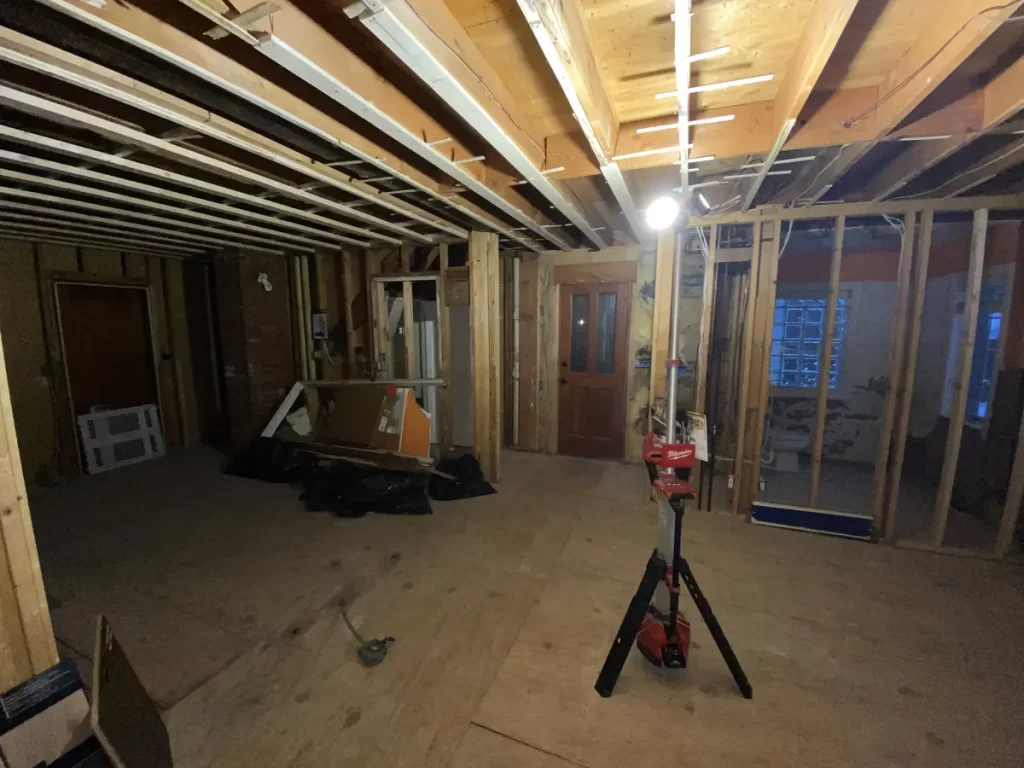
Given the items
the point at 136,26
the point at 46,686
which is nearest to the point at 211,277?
the point at 136,26

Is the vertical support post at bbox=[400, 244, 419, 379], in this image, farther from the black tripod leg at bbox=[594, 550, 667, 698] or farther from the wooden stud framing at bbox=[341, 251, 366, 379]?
the black tripod leg at bbox=[594, 550, 667, 698]

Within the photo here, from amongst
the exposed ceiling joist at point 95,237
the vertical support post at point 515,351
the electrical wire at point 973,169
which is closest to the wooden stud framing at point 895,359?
the electrical wire at point 973,169

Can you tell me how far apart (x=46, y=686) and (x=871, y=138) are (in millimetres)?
3589

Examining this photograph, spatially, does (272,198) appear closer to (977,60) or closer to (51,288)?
(51,288)

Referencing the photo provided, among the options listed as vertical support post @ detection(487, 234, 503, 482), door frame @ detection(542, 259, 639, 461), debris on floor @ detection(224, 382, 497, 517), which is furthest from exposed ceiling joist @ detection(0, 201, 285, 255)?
door frame @ detection(542, 259, 639, 461)

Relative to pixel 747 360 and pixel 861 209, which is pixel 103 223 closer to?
pixel 747 360

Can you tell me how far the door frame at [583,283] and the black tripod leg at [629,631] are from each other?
2950 mm

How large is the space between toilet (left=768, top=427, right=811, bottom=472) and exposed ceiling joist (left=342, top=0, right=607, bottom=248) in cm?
390

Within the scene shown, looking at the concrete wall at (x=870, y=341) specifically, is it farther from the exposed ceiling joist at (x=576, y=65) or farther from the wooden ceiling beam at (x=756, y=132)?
the exposed ceiling joist at (x=576, y=65)

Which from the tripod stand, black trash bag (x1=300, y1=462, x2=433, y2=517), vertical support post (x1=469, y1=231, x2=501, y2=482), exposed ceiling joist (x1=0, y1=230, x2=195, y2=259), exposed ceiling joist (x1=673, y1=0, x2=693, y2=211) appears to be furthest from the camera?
vertical support post (x1=469, y1=231, x2=501, y2=482)

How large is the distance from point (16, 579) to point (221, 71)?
1690 millimetres

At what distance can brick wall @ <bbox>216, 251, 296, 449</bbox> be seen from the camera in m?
4.48

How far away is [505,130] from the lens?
70.4 inches

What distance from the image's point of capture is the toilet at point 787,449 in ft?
14.1
